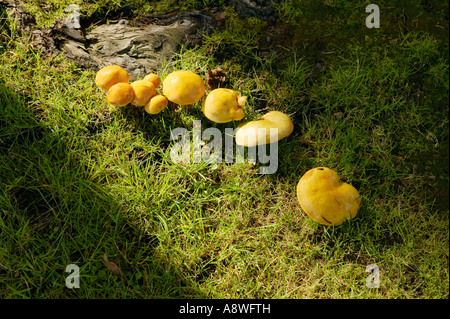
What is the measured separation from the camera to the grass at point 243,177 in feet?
9.85

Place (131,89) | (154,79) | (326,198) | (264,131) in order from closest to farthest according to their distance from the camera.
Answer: (326,198), (264,131), (131,89), (154,79)

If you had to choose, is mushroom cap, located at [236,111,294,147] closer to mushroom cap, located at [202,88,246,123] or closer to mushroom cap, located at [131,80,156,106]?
mushroom cap, located at [202,88,246,123]

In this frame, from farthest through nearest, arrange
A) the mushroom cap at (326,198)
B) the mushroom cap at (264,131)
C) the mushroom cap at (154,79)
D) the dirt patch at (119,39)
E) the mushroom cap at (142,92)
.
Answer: the dirt patch at (119,39) < the mushroom cap at (154,79) < the mushroom cap at (142,92) < the mushroom cap at (264,131) < the mushroom cap at (326,198)

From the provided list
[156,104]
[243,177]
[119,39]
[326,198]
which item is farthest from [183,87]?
[326,198]

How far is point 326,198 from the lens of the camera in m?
2.87

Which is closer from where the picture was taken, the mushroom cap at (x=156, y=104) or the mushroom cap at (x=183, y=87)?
the mushroom cap at (x=183, y=87)

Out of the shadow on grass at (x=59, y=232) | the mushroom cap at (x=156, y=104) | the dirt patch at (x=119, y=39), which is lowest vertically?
the shadow on grass at (x=59, y=232)

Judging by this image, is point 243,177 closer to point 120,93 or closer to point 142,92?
point 142,92

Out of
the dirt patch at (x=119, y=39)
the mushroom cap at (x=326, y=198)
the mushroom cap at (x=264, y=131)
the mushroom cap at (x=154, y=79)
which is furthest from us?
the dirt patch at (x=119, y=39)

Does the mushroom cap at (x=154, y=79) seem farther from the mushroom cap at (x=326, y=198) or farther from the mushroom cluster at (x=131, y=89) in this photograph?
the mushroom cap at (x=326, y=198)

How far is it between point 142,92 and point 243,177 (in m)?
1.28

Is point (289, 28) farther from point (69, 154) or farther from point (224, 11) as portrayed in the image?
point (69, 154)

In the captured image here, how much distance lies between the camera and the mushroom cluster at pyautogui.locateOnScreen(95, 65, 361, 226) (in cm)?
290

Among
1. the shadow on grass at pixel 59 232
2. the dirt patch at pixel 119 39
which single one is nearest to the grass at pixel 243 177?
the shadow on grass at pixel 59 232
